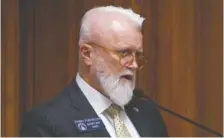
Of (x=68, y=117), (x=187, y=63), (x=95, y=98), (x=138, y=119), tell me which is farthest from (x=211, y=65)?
(x=68, y=117)

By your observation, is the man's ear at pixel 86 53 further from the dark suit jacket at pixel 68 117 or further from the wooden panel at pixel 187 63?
the wooden panel at pixel 187 63

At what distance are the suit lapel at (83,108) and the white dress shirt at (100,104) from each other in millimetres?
15

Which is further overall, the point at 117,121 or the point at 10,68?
the point at 10,68

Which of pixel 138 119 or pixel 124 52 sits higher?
pixel 124 52

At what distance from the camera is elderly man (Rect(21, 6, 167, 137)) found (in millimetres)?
1514

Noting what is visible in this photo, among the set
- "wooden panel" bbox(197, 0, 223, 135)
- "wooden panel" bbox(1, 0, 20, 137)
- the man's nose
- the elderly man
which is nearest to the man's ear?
the elderly man

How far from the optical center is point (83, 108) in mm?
1547

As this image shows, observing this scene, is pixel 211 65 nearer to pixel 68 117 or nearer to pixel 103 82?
pixel 103 82

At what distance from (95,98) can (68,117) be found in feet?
0.36

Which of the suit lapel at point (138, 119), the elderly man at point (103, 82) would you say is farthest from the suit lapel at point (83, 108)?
the suit lapel at point (138, 119)

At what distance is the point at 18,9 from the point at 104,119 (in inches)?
26.6

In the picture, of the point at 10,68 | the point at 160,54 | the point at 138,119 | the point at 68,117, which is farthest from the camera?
the point at 160,54

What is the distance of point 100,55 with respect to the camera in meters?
1.56

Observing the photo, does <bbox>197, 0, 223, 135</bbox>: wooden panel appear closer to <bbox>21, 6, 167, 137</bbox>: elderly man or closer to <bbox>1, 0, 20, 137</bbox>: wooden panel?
<bbox>21, 6, 167, 137</bbox>: elderly man
